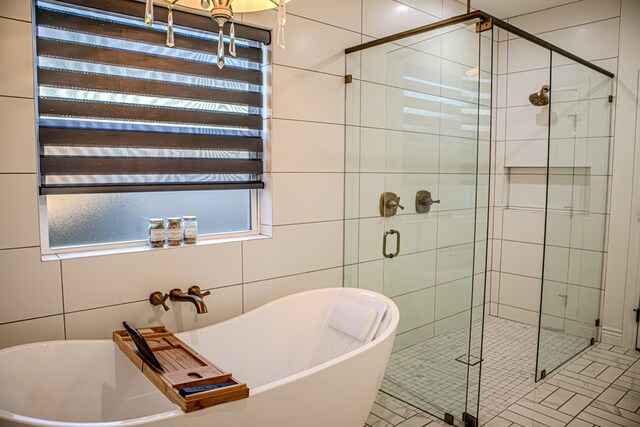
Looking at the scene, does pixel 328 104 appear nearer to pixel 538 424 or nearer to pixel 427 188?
pixel 427 188

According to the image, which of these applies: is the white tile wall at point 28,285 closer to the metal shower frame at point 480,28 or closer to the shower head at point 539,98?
the metal shower frame at point 480,28

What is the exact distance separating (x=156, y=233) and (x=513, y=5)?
3381 millimetres

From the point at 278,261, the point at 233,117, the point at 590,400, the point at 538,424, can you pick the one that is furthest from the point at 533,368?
the point at 233,117

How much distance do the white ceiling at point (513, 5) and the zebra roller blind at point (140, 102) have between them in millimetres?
2166

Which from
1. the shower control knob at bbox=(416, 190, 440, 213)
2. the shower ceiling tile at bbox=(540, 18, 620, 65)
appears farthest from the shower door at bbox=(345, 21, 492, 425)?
the shower ceiling tile at bbox=(540, 18, 620, 65)

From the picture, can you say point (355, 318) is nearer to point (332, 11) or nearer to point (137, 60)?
point (137, 60)

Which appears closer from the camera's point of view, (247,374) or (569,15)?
(247,374)

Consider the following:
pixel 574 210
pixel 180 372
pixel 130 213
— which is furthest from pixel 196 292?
pixel 574 210

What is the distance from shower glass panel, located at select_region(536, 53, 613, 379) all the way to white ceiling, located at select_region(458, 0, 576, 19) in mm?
830

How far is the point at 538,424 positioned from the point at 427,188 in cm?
140

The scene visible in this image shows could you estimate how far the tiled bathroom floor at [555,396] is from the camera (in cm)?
240

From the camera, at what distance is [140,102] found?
215cm

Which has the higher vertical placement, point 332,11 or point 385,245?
point 332,11

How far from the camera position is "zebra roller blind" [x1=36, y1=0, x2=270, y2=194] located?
6.34 ft
